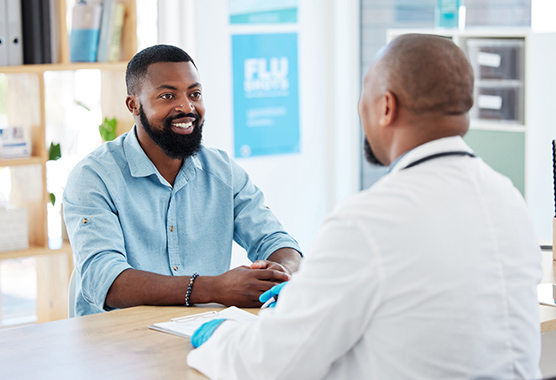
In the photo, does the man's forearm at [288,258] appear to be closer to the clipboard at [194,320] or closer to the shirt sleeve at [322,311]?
the clipboard at [194,320]

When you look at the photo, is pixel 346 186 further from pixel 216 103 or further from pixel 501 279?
pixel 501 279

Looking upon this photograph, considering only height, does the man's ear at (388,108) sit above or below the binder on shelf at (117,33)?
below

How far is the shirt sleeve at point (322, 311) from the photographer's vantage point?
106 centimetres

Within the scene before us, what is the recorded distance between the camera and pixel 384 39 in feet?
15.4

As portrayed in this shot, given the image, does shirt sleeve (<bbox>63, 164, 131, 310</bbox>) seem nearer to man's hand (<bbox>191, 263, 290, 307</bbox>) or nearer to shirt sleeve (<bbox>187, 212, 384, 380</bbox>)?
man's hand (<bbox>191, 263, 290, 307</bbox>)

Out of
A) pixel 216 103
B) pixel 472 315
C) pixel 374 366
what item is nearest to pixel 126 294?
pixel 374 366

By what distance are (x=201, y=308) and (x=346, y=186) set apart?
3.08 metres

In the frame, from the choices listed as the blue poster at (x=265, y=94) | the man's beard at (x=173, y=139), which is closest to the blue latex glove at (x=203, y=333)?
the man's beard at (x=173, y=139)

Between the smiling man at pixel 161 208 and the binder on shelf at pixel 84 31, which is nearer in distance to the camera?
the smiling man at pixel 161 208

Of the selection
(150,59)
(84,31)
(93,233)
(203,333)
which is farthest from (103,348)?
(84,31)

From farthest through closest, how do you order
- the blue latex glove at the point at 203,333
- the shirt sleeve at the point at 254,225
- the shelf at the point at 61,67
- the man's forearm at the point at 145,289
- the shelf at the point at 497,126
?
the shelf at the point at 497,126 < the shelf at the point at 61,67 < the shirt sleeve at the point at 254,225 < the man's forearm at the point at 145,289 < the blue latex glove at the point at 203,333

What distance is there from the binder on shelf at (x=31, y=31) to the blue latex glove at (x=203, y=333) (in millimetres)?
2215

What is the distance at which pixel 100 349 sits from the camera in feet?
5.04

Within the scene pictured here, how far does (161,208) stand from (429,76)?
1230 millimetres
